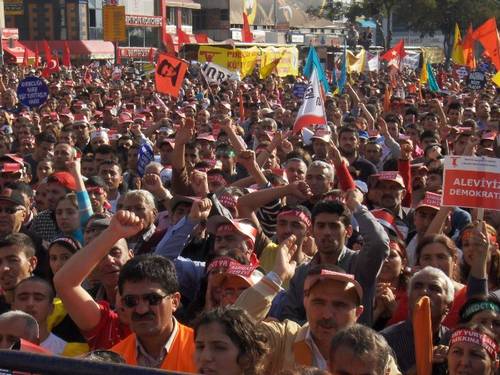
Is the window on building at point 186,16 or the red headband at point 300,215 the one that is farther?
the window on building at point 186,16

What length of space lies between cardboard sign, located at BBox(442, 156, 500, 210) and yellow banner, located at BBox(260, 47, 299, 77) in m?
23.2

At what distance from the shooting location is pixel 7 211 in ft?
24.2

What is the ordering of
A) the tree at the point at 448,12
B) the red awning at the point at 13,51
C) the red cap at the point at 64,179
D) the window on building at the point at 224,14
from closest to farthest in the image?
the red cap at the point at 64,179 < the red awning at the point at 13,51 < the tree at the point at 448,12 < the window on building at the point at 224,14

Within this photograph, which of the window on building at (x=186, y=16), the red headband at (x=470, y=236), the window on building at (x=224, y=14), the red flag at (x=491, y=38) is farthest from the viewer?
the window on building at (x=224, y=14)

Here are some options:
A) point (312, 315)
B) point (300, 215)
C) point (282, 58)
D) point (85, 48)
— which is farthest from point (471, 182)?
point (85, 48)

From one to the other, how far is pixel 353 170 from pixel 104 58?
54268 millimetres

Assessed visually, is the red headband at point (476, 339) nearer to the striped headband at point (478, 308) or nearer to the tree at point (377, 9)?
the striped headband at point (478, 308)

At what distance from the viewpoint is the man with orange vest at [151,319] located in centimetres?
432

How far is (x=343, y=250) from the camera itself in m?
5.72

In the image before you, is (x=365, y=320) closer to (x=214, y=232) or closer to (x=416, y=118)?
(x=214, y=232)

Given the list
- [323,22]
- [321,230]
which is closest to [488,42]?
[321,230]

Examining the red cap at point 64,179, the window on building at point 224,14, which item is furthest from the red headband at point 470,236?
the window on building at point 224,14

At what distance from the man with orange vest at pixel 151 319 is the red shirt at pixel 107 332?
354 mm

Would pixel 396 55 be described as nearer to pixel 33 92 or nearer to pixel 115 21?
pixel 33 92
